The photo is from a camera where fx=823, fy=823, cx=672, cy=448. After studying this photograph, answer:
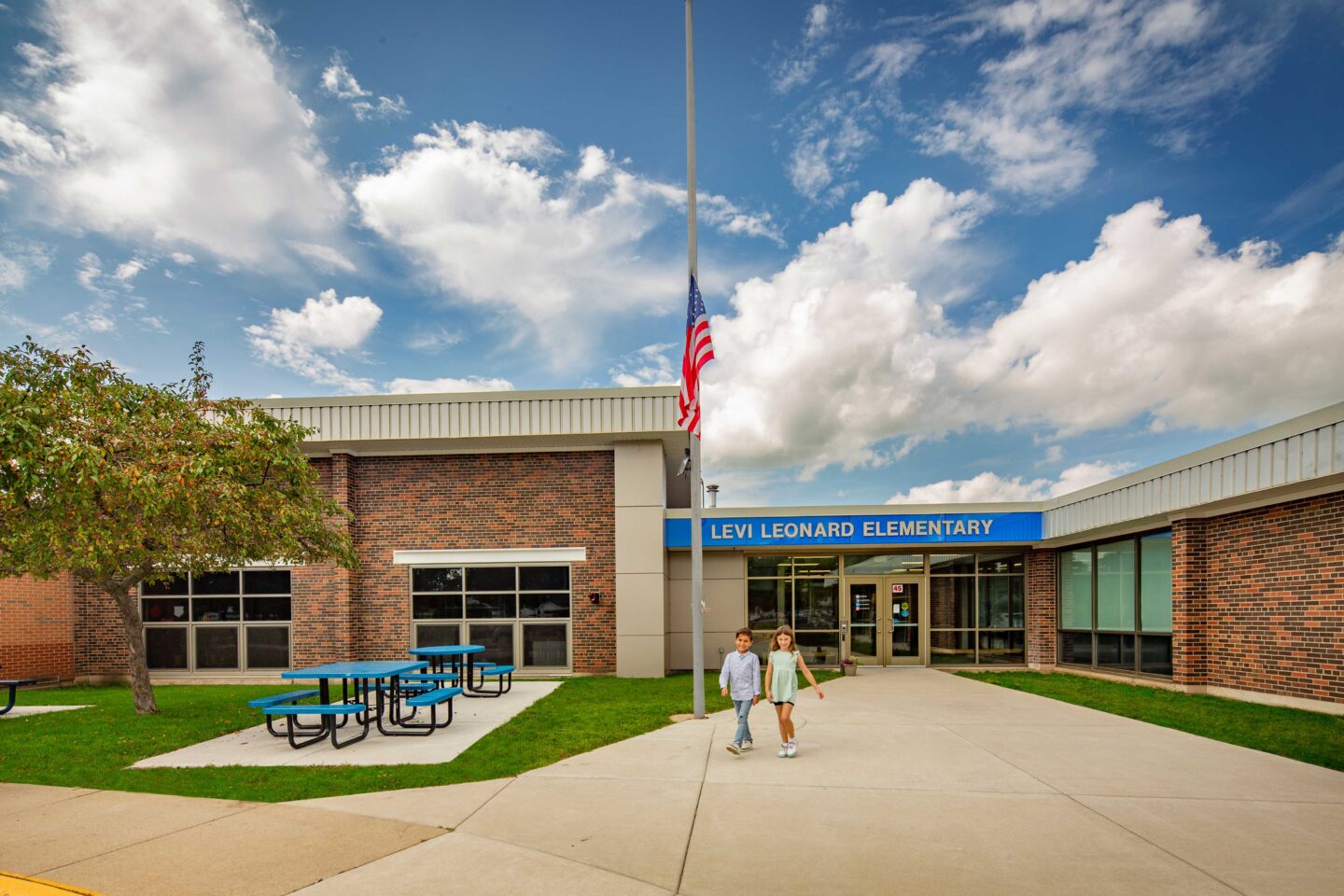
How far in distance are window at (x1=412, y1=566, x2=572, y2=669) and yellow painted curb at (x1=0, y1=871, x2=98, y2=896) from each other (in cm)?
1251

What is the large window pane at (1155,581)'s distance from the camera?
1556 centimetres

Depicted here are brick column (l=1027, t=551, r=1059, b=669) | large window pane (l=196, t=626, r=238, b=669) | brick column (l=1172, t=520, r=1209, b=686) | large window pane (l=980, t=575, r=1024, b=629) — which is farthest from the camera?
large window pane (l=980, t=575, r=1024, b=629)

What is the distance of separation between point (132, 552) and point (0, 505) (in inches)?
78.4

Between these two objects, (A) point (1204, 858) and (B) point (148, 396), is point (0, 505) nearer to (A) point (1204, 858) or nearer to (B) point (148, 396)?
(B) point (148, 396)

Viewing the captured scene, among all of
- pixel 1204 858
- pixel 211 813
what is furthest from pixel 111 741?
pixel 1204 858

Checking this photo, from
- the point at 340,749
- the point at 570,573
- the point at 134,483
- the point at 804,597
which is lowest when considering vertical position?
the point at 340,749

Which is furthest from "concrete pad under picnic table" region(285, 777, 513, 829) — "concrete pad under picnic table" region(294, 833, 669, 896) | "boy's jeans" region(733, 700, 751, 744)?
"boy's jeans" region(733, 700, 751, 744)

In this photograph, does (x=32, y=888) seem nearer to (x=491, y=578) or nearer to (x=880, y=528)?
(x=491, y=578)

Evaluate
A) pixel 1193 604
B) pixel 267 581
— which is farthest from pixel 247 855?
pixel 1193 604

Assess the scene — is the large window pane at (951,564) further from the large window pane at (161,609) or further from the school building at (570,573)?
the large window pane at (161,609)

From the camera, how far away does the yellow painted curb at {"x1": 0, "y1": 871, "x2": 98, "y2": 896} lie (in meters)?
5.36

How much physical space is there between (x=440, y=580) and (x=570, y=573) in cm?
295

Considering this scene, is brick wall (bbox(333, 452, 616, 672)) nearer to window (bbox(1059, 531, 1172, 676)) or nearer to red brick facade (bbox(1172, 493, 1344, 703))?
window (bbox(1059, 531, 1172, 676))

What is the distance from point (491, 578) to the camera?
59.8 feet
